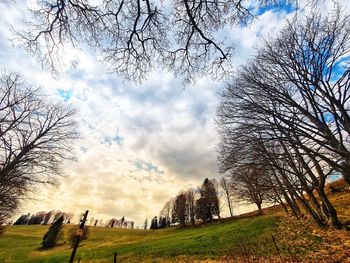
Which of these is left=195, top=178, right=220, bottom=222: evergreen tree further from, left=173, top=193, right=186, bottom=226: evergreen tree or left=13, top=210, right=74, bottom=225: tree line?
left=13, top=210, right=74, bottom=225: tree line

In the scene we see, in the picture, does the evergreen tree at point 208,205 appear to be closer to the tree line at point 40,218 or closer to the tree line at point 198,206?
the tree line at point 198,206

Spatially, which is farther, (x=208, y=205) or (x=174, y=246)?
(x=208, y=205)

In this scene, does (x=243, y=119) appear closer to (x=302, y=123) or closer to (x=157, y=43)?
(x=302, y=123)

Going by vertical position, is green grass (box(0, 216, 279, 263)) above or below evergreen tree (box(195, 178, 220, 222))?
below

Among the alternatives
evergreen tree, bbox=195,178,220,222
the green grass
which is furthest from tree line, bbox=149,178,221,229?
the green grass

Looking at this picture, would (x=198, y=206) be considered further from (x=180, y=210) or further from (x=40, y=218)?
(x=40, y=218)

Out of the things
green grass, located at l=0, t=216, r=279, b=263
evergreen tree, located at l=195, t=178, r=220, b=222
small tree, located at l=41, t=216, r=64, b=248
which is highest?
evergreen tree, located at l=195, t=178, r=220, b=222

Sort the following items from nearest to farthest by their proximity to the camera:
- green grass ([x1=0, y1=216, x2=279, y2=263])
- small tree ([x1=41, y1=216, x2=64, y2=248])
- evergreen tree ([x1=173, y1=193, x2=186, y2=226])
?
green grass ([x1=0, y1=216, x2=279, y2=263]) → small tree ([x1=41, y1=216, x2=64, y2=248]) → evergreen tree ([x1=173, y1=193, x2=186, y2=226])

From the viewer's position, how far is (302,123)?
7.84m

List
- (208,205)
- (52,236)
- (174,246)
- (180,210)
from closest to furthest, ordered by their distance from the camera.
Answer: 1. (174,246)
2. (52,236)
3. (208,205)
4. (180,210)

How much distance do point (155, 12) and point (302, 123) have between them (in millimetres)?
6360

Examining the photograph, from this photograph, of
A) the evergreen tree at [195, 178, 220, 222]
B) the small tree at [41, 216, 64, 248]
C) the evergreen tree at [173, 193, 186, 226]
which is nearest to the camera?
the small tree at [41, 216, 64, 248]

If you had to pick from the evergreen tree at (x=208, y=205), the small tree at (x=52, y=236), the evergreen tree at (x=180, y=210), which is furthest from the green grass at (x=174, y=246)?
the evergreen tree at (x=180, y=210)

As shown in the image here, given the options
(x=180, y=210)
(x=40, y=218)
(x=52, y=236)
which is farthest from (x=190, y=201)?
(x=40, y=218)
